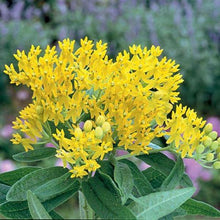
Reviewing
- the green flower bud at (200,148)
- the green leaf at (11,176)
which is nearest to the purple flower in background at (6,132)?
the green leaf at (11,176)

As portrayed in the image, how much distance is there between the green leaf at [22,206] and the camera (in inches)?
41.8

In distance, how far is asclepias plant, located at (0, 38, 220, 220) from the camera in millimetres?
987

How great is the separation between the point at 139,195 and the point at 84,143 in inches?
9.3

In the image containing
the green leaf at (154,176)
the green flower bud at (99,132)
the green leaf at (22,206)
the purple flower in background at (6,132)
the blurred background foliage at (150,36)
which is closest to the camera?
the green flower bud at (99,132)

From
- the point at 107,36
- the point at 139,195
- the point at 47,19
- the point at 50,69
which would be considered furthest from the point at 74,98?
the point at 47,19

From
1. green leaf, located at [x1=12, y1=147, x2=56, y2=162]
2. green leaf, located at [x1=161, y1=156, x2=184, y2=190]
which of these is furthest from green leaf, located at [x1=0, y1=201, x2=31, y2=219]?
green leaf, located at [x1=161, y1=156, x2=184, y2=190]

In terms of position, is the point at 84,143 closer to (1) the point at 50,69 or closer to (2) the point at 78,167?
(2) the point at 78,167

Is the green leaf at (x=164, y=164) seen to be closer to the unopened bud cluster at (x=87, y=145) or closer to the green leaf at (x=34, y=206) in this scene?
the unopened bud cluster at (x=87, y=145)

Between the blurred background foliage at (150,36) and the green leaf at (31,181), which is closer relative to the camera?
the green leaf at (31,181)

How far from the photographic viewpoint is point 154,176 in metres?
1.21

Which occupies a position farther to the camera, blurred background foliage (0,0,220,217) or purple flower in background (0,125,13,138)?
blurred background foliage (0,0,220,217)

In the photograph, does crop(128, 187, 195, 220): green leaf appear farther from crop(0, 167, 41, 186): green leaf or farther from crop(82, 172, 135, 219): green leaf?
crop(0, 167, 41, 186): green leaf

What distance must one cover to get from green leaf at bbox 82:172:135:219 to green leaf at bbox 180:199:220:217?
227 mm

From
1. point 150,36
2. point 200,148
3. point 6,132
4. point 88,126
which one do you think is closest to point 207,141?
point 200,148
